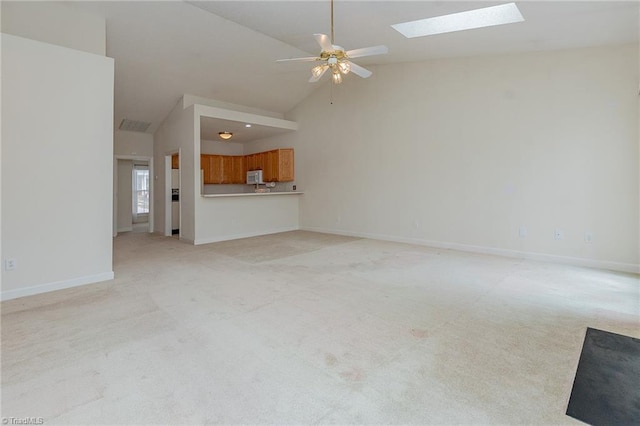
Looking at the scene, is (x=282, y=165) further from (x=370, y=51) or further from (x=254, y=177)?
→ (x=370, y=51)

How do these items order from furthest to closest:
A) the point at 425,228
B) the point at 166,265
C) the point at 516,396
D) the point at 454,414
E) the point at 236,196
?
the point at 236,196, the point at 425,228, the point at 166,265, the point at 516,396, the point at 454,414

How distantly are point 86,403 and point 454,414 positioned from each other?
190 cm

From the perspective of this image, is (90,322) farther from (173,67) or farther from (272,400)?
(173,67)

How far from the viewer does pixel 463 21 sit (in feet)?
13.6

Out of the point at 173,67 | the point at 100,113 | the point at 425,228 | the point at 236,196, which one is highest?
the point at 173,67

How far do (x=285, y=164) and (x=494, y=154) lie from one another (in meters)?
4.97

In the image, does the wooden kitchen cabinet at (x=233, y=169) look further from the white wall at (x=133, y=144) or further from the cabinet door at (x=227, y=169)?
the white wall at (x=133, y=144)

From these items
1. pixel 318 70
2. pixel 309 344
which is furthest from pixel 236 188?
pixel 309 344

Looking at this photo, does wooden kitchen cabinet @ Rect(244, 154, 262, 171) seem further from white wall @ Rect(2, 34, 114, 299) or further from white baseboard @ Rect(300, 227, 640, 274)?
white wall @ Rect(2, 34, 114, 299)

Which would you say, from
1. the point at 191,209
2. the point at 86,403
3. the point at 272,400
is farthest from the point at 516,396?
the point at 191,209

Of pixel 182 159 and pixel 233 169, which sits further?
pixel 233 169

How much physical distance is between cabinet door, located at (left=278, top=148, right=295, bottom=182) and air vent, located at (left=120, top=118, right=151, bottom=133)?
10.7ft

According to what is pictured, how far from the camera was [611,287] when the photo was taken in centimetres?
364

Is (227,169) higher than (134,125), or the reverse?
(134,125)
